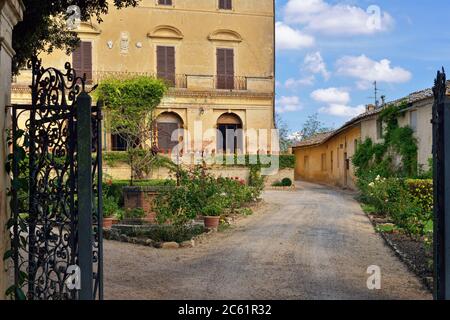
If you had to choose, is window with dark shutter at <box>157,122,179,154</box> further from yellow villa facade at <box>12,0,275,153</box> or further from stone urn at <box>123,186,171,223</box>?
stone urn at <box>123,186,171,223</box>

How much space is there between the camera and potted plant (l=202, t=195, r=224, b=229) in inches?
483

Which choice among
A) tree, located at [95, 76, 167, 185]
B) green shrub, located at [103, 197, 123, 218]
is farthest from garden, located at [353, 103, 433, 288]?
tree, located at [95, 76, 167, 185]

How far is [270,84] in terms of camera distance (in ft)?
89.7

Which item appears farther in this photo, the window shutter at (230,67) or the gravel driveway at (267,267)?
the window shutter at (230,67)

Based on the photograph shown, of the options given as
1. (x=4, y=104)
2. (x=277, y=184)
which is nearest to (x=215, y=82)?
(x=277, y=184)

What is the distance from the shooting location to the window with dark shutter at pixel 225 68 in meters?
27.5

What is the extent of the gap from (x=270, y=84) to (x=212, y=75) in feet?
9.87

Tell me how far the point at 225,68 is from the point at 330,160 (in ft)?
31.2

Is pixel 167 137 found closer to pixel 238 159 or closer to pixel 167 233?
pixel 238 159

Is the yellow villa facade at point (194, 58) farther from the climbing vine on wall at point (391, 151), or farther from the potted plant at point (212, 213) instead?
the potted plant at point (212, 213)

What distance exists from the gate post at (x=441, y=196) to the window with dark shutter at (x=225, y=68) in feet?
76.3

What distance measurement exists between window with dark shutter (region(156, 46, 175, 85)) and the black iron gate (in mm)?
22666

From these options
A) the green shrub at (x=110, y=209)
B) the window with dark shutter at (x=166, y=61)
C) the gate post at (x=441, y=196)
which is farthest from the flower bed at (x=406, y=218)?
the window with dark shutter at (x=166, y=61)

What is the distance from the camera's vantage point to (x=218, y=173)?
24.2 meters
